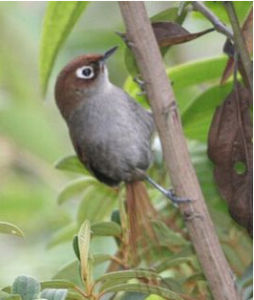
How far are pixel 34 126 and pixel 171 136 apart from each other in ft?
5.17

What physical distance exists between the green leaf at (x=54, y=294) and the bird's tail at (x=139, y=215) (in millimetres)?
526

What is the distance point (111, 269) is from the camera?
65.4 inches

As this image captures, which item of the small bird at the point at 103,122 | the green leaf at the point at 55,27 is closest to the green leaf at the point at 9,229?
the green leaf at the point at 55,27

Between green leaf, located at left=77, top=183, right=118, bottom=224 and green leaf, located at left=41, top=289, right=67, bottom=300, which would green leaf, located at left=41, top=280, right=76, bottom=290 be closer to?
green leaf, located at left=41, top=289, right=67, bottom=300

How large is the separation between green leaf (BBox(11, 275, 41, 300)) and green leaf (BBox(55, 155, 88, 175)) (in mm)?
802

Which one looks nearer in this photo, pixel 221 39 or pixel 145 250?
Result: pixel 145 250

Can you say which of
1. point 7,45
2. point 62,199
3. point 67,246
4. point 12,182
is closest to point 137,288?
point 62,199

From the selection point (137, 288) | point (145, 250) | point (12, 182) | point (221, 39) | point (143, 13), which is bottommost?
point (137, 288)

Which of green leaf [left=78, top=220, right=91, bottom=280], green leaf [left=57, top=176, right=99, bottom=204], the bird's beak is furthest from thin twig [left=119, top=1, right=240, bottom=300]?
the bird's beak

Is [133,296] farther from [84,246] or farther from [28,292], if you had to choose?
[28,292]

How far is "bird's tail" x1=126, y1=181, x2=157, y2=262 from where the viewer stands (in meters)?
1.76

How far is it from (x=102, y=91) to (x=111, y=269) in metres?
1.11

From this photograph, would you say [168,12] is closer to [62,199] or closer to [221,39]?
[62,199]

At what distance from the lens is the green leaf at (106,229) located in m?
1.49
